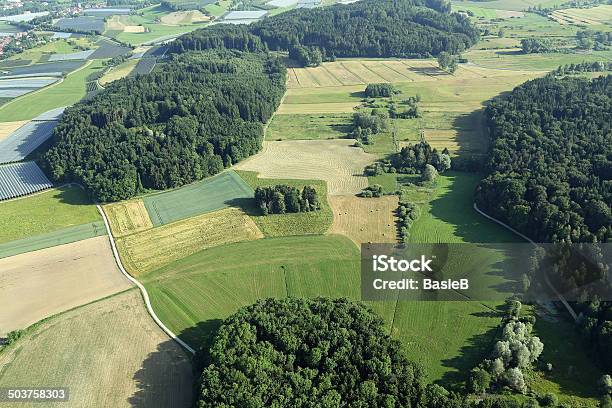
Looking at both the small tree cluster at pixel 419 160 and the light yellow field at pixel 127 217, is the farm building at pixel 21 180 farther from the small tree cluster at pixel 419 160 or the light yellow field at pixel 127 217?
the small tree cluster at pixel 419 160

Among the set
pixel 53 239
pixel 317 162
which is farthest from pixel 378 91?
pixel 53 239

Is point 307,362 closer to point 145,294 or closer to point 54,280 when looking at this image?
point 145,294

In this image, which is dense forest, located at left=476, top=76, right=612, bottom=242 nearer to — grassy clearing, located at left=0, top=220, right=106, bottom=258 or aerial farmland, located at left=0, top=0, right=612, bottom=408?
aerial farmland, located at left=0, top=0, right=612, bottom=408

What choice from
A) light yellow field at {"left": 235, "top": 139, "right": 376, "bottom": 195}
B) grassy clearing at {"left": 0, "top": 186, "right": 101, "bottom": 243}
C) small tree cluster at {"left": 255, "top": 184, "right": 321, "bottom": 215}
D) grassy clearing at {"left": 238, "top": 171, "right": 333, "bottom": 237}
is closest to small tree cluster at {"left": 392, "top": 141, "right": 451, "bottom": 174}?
light yellow field at {"left": 235, "top": 139, "right": 376, "bottom": 195}

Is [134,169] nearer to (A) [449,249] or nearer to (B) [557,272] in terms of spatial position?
(A) [449,249]

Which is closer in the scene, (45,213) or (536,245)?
(536,245)

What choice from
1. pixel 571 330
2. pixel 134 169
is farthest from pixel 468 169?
pixel 134 169

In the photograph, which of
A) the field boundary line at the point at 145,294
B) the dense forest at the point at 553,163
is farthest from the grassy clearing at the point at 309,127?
the field boundary line at the point at 145,294
